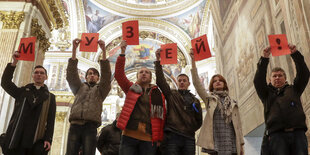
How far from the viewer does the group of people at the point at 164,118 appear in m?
3.01

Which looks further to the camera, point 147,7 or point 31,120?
point 147,7

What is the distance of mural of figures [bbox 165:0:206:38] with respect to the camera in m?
17.3

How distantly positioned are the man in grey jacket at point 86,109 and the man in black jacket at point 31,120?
0.28m

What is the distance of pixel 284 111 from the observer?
3006mm

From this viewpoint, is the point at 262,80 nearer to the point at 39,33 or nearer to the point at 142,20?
the point at 39,33

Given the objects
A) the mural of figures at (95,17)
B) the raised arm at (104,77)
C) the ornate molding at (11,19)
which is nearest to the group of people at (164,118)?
the raised arm at (104,77)

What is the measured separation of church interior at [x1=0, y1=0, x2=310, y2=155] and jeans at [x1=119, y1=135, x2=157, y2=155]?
241 cm

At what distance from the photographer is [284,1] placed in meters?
4.98

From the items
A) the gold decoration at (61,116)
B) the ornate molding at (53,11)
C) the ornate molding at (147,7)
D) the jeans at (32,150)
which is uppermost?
the ornate molding at (147,7)

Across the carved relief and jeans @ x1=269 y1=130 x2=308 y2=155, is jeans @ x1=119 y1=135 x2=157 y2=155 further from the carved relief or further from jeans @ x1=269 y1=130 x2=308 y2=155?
the carved relief

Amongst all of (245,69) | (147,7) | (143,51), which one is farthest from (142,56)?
(245,69)

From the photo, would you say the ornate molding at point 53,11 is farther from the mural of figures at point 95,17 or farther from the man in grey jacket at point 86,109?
the mural of figures at point 95,17

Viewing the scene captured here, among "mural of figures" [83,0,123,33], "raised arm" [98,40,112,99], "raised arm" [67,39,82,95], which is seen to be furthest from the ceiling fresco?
"raised arm" [98,40,112,99]

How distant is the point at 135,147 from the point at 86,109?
2.78 feet
